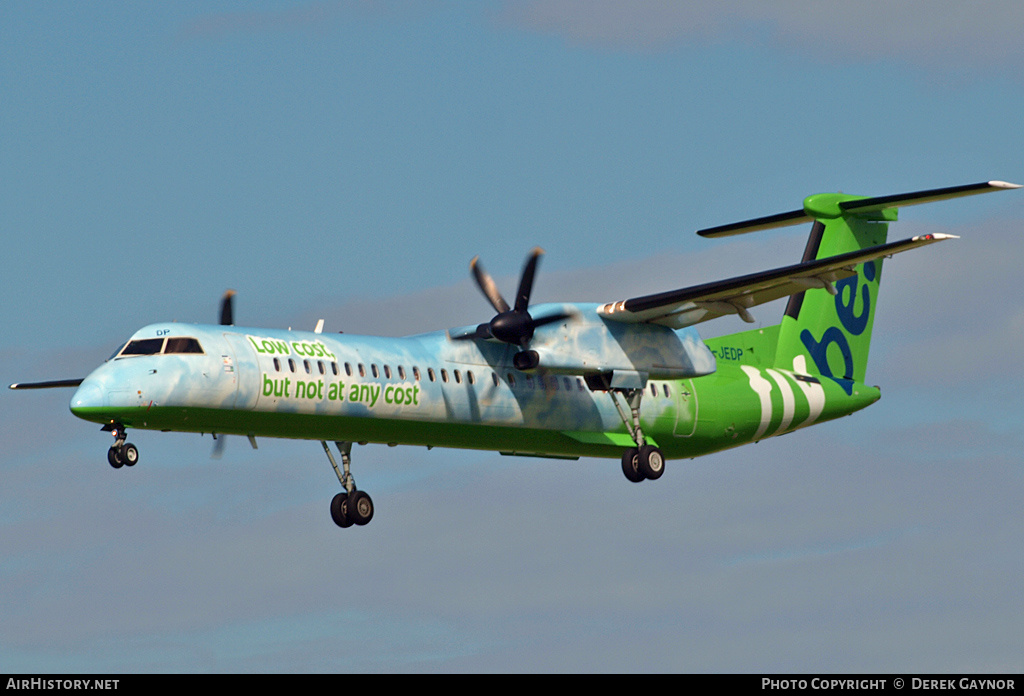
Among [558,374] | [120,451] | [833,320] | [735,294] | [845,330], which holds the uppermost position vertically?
[833,320]

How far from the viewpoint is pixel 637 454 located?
3127 centimetres

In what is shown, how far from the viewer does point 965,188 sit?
31.0m

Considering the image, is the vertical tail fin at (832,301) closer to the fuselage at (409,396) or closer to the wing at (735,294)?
the fuselage at (409,396)

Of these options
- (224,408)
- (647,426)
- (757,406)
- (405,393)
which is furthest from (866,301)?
(224,408)

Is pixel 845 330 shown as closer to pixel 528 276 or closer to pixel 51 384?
pixel 528 276

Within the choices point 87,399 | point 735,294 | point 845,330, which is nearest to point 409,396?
point 87,399

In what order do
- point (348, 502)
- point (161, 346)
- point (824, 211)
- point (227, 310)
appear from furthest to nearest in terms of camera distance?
point (824, 211) → point (348, 502) → point (227, 310) → point (161, 346)

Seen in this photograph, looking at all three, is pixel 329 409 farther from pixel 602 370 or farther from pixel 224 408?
pixel 602 370

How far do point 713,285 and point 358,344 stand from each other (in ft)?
22.2

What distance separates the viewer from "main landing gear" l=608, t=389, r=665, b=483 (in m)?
31.2

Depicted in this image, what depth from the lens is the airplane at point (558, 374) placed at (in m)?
26.3

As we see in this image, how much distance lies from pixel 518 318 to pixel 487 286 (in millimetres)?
1766

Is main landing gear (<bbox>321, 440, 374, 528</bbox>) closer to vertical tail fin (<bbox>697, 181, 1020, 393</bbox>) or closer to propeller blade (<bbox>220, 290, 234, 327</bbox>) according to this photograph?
propeller blade (<bbox>220, 290, 234, 327</bbox>)

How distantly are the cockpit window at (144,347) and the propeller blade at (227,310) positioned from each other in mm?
2143
